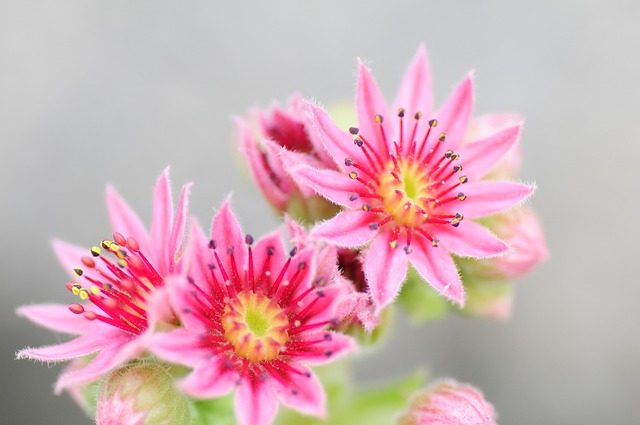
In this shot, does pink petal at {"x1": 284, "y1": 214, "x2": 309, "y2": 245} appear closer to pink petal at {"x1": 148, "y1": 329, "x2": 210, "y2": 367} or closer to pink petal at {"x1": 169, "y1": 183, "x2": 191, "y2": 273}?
pink petal at {"x1": 169, "y1": 183, "x2": 191, "y2": 273}

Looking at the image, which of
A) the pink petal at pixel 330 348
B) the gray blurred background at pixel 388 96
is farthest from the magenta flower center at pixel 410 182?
the gray blurred background at pixel 388 96

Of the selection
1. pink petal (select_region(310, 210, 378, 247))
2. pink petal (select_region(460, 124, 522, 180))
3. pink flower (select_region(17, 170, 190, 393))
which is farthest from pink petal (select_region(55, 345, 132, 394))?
pink petal (select_region(460, 124, 522, 180))

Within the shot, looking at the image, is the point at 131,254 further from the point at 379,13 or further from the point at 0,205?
the point at 379,13

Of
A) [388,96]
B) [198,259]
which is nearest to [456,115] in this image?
[198,259]

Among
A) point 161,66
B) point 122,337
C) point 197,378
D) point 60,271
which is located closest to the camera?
point 197,378

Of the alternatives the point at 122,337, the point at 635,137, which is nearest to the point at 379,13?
the point at 635,137

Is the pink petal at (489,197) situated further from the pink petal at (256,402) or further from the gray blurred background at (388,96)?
the gray blurred background at (388,96)
